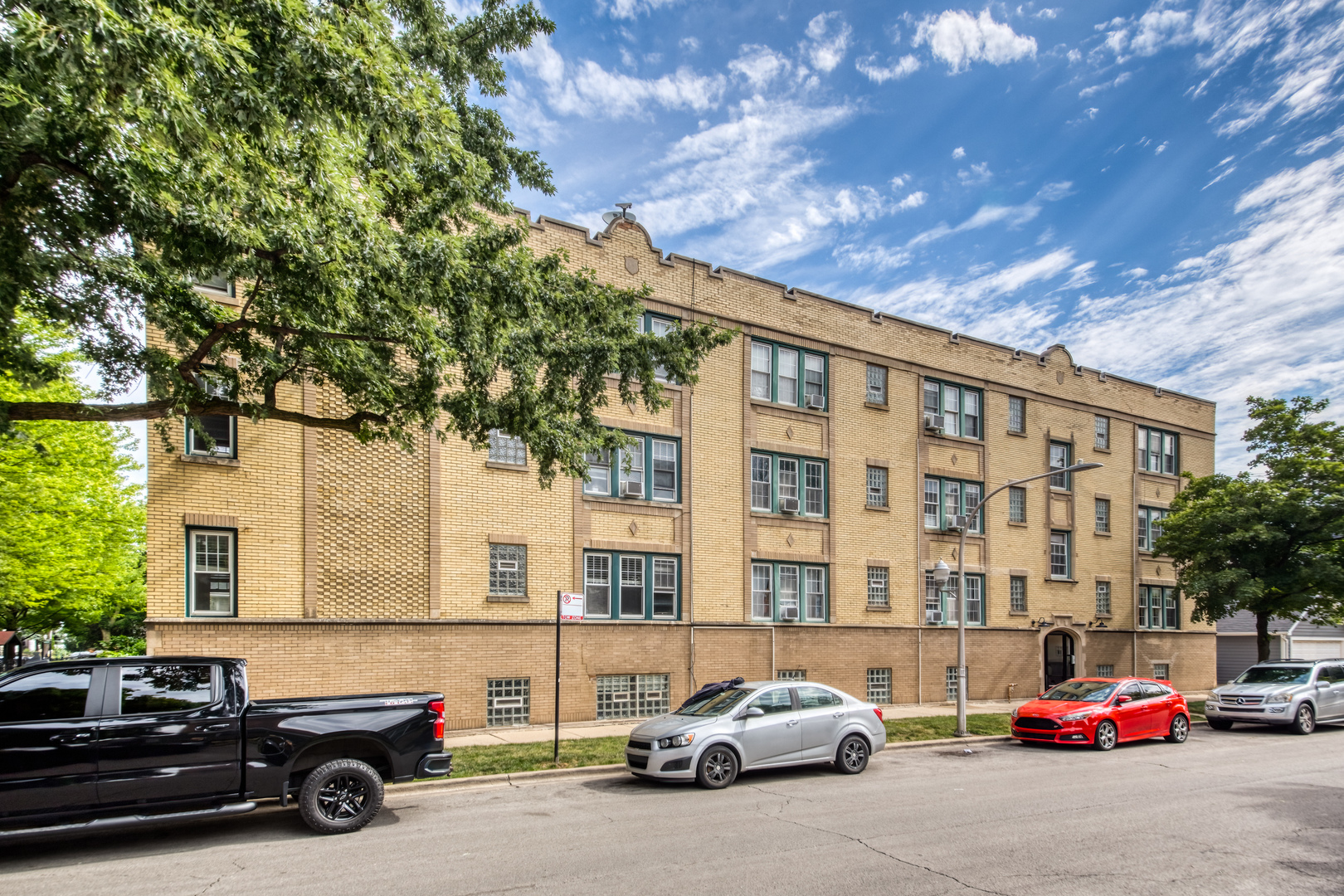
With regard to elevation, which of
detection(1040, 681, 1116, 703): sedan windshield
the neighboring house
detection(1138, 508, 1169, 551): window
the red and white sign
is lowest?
the neighboring house

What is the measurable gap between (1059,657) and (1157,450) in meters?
9.22

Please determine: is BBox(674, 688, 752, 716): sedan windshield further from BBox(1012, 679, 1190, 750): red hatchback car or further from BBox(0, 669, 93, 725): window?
BBox(0, 669, 93, 725): window

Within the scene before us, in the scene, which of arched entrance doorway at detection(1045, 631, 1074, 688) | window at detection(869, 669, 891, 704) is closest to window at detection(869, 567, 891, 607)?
window at detection(869, 669, 891, 704)

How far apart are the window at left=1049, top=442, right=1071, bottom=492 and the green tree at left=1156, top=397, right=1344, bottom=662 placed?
3.54 metres

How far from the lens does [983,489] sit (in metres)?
26.8

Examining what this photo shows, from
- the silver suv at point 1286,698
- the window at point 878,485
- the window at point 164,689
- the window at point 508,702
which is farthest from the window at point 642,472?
the silver suv at point 1286,698

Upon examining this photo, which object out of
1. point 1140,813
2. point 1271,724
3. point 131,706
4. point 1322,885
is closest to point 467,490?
point 131,706

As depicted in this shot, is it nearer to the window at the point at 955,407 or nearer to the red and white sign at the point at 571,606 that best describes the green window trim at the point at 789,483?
the window at the point at 955,407

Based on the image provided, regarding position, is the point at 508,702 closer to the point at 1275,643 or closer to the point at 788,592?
the point at 788,592

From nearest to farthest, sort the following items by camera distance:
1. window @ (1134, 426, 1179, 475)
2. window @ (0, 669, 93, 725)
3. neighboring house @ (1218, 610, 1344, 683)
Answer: window @ (0, 669, 93, 725) → window @ (1134, 426, 1179, 475) → neighboring house @ (1218, 610, 1344, 683)

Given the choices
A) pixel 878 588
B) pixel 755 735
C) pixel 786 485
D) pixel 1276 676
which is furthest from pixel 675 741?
pixel 1276 676

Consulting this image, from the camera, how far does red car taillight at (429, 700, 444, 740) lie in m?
10.2

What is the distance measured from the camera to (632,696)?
1981cm

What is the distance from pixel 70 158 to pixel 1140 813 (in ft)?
46.2
